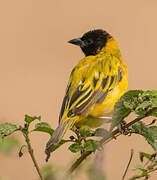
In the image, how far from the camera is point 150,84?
10.2 meters

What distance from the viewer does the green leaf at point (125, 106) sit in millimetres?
2506

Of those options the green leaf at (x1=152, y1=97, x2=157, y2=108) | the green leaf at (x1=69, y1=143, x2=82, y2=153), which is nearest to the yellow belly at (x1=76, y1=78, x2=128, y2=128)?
the green leaf at (x1=69, y1=143, x2=82, y2=153)

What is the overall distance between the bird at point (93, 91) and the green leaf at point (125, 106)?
1082 mm

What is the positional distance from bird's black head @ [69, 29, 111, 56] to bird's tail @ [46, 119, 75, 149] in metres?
1.98

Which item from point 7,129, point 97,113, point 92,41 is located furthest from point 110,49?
point 7,129

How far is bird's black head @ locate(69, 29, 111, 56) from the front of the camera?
5.74m

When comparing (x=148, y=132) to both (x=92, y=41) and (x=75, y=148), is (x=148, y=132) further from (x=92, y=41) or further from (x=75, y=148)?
(x=92, y=41)

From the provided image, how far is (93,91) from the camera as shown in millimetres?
4473

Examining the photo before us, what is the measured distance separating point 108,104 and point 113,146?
13.1 feet

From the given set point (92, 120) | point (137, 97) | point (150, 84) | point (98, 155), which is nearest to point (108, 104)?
point (92, 120)

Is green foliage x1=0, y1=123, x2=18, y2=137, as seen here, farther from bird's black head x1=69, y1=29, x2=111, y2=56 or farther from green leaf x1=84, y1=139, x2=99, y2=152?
bird's black head x1=69, y1=29, x2=111, y2=56

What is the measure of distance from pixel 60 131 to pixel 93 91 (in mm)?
1184

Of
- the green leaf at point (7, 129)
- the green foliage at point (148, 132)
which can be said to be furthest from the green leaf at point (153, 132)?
the green leaf at point (7, 129)

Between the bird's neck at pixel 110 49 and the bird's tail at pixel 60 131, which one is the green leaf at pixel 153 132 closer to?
the bird's tail at pixel 60 131
